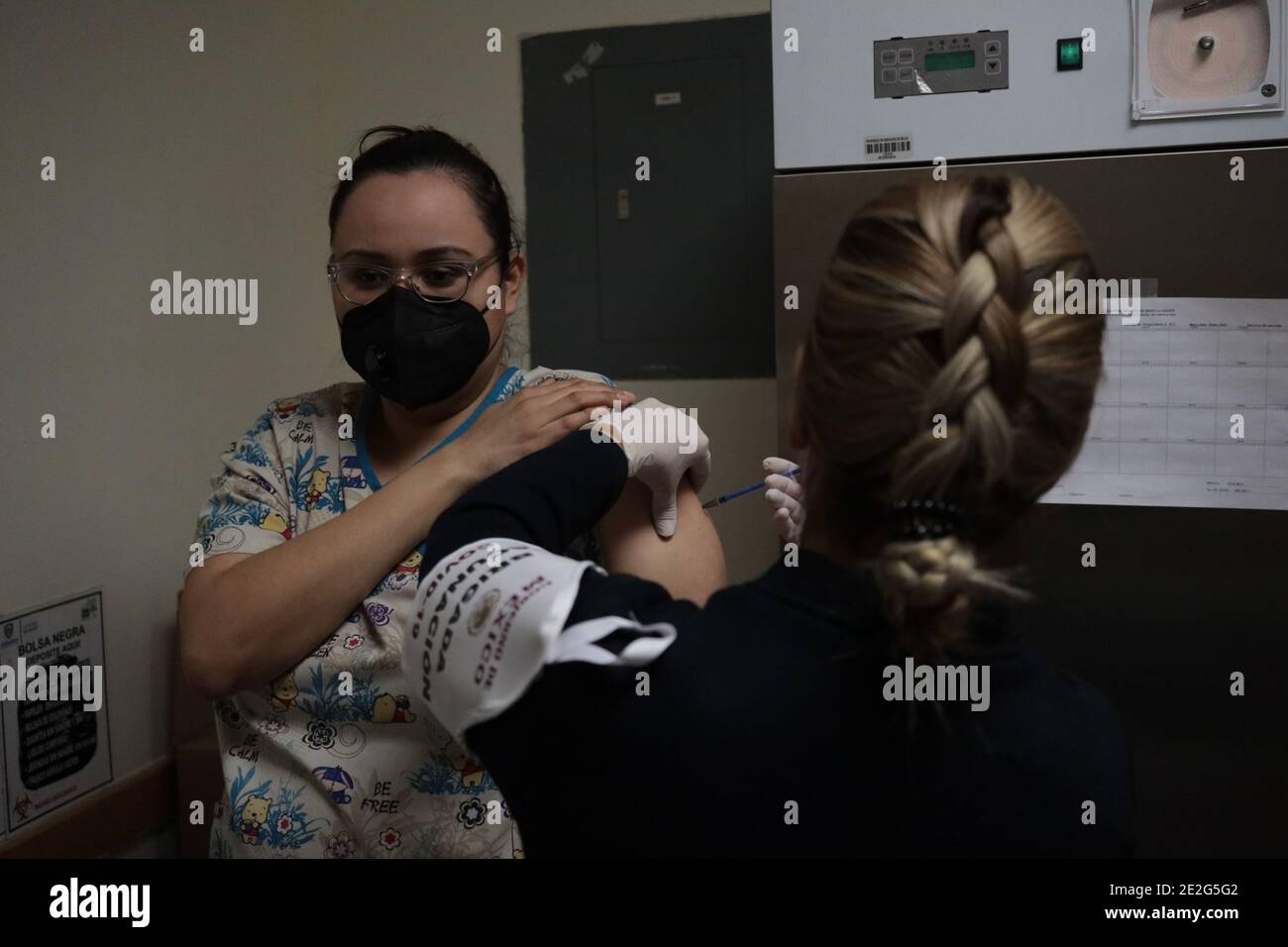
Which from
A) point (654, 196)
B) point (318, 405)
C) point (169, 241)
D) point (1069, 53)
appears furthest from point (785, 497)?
point (169, 241)

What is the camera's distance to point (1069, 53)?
1.54 m

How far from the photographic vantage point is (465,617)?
2.53ft

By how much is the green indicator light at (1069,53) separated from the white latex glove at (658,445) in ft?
2.83

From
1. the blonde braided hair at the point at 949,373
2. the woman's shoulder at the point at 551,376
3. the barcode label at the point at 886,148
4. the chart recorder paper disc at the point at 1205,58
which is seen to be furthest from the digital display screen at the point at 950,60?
the blonde braided hair at the point at 949,373

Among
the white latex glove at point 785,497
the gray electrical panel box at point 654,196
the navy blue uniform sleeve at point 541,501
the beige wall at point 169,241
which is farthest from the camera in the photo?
the gray electrical panel box at point 654,196

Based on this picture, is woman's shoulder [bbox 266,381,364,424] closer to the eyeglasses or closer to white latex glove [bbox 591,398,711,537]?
the eyeglasses

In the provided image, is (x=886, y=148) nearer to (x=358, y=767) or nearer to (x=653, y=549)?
(x=653, y=549)

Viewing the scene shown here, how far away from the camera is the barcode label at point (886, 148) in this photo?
5.31 feet

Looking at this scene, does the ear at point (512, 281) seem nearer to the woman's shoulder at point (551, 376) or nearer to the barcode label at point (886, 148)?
→ the woman's shoulder at point (551, 376)
